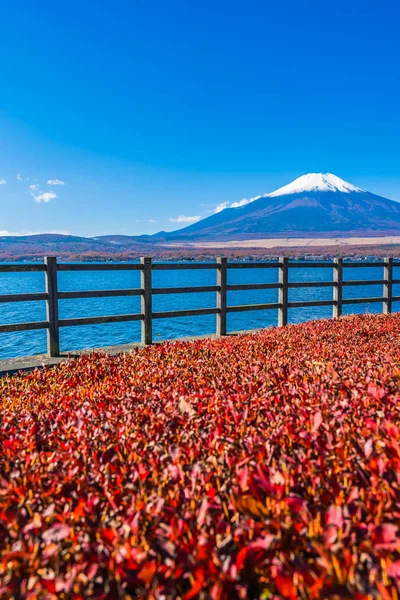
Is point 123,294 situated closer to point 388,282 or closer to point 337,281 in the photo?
point 337,281

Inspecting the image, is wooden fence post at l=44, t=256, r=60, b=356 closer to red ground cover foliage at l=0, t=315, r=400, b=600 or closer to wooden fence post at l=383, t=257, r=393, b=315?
red ground cover foliage at l=0, t=315, r=400, b=600

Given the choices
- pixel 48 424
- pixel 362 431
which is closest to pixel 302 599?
pixel 362 431

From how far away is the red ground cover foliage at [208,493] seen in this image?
5.25 feet

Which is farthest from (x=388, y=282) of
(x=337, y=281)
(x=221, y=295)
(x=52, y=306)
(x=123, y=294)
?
(x=52, y=306)

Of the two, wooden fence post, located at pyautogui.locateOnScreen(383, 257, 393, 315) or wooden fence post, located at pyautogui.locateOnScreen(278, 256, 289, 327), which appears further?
wooden fence post, located at pyautogui.locateOnScreen(383, 257, 393, 315)

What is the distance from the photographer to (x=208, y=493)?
2.13m

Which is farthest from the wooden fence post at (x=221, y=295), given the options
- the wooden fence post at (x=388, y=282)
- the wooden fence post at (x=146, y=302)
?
the wooden fence post at (x=388, y=282)

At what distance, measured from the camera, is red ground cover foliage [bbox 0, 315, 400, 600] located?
1600 millimetres

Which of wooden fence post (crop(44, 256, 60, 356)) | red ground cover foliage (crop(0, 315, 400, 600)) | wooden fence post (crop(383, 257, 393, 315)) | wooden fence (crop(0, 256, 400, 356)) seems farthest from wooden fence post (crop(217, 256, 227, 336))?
red ground cover foliage (crop(0, 315, 400, 600))

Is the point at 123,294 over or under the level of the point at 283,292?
over

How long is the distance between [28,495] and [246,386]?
2213 mm

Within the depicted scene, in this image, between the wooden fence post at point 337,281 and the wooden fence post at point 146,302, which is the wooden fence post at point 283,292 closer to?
the wooden fence post at point 337,281

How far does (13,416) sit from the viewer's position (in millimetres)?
3680

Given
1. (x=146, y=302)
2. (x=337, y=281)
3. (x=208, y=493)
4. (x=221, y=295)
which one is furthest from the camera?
(x=337, y=281)
